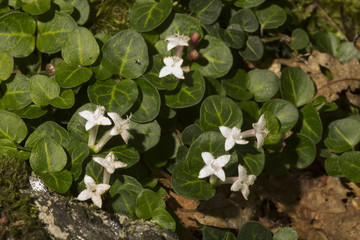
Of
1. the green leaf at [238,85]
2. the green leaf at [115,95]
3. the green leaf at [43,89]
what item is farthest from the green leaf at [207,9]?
the green leaf at [43,89]

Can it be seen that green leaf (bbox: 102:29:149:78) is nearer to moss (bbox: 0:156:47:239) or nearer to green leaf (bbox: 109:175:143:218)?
green leaf (bbox: 109:175:143:218)

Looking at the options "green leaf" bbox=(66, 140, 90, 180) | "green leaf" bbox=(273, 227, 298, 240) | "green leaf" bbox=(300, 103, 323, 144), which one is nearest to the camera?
"green leaf" bbox=(66, 140, 90, 180)

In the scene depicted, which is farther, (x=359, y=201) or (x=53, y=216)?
(x=359, y=201)

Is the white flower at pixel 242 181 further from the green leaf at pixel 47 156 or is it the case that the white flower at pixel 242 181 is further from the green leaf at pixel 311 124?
the green leaf at pixel 47 156

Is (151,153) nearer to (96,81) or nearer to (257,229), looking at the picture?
(96,81)

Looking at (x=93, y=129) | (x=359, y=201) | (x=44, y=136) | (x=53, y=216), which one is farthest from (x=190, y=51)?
(x=359, y=201)

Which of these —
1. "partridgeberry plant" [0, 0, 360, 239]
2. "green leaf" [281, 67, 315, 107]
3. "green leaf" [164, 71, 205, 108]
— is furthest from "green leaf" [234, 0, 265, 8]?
"green leaf" [164, 71, 205, 108]
